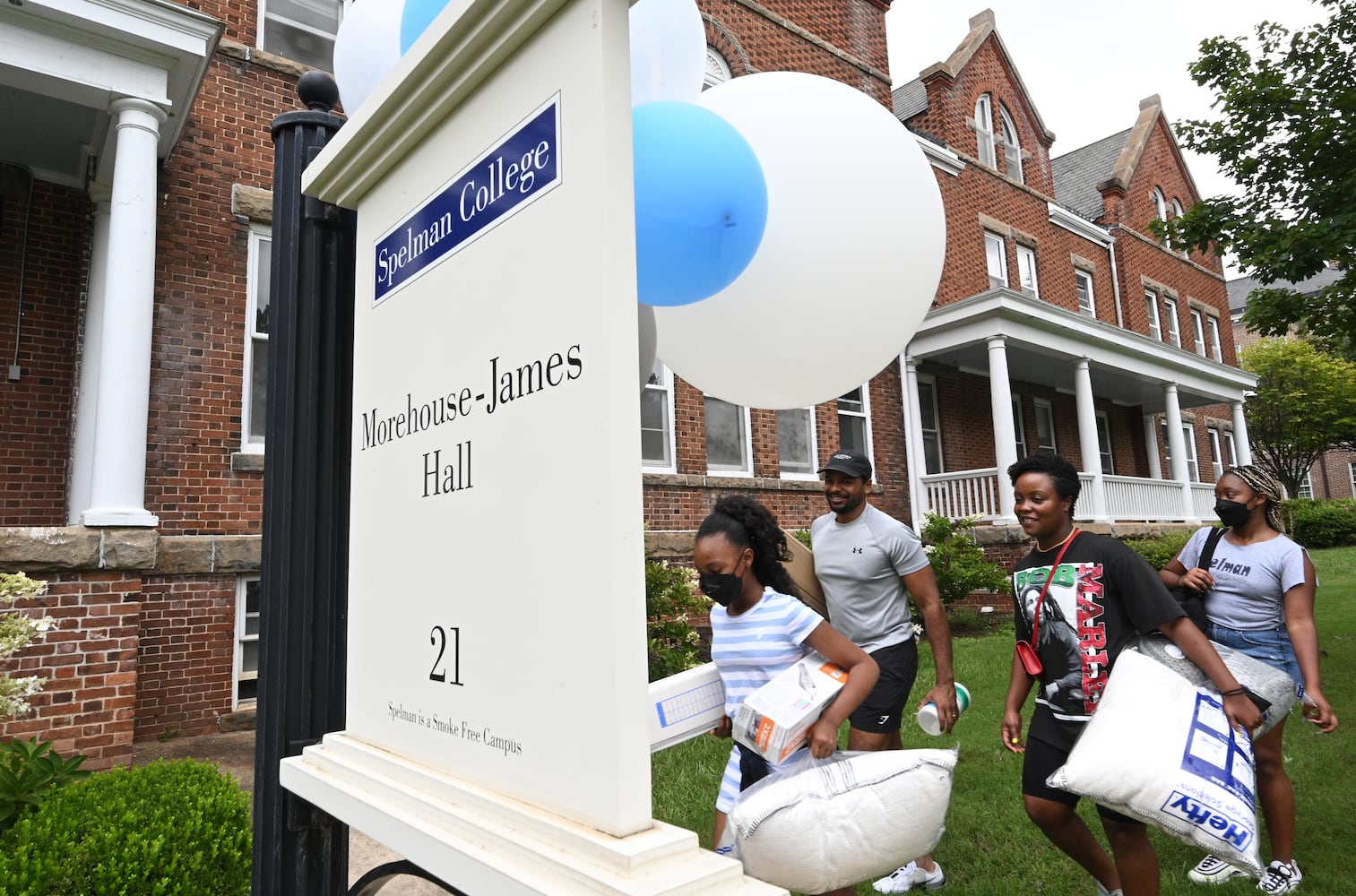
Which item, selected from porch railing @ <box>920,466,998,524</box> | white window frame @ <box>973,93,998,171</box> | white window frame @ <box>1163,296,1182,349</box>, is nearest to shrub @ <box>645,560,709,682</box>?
porch railing @ <box>920,466,998,524</box>

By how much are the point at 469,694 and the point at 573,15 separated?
36.9 inches

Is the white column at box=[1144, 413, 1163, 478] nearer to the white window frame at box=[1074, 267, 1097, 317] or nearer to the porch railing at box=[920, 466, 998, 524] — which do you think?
the white window frame at box=[1074, 267, 1097, 317]

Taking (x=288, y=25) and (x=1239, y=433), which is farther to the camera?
(x=1239, y=433)

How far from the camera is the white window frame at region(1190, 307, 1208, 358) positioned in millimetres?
21688

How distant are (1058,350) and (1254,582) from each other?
37.2ft

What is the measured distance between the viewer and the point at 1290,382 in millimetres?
29547

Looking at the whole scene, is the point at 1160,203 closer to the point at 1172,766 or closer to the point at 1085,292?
the point at 1085,292

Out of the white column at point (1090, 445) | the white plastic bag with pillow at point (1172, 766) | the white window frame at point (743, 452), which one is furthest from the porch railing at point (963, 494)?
the white plastic bag with pillow at point (1172, 766)

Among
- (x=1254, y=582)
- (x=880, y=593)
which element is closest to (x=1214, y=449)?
(x=1254, y=582)

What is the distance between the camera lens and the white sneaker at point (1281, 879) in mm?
3412

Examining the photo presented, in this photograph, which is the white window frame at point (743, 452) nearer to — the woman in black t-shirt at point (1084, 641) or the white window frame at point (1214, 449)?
the woman in black t-shirt at point (1084, 641)

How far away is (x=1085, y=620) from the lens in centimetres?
300

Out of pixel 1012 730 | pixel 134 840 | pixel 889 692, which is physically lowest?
pixel 134 840

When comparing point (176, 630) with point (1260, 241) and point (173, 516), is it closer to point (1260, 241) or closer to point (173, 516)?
point (173, 516)
